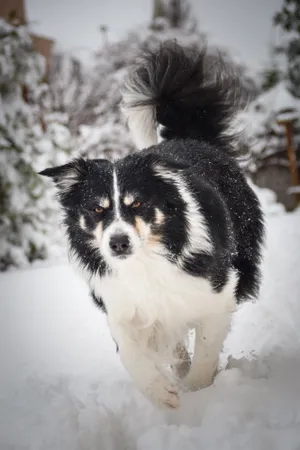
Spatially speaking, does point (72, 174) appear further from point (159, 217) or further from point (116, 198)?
point (159, 217)

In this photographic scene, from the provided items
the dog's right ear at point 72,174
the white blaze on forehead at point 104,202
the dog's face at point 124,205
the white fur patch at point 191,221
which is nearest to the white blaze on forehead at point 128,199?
the dog's face at point 124,205

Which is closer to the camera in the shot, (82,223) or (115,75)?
(82,223)

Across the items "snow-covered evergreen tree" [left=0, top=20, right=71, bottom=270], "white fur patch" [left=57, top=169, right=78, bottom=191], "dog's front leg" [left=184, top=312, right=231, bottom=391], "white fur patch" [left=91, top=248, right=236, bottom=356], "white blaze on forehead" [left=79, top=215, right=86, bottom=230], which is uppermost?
"white fur patch" [left=57, top=169, right=78, bottom=191]

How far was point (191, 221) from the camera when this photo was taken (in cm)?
317

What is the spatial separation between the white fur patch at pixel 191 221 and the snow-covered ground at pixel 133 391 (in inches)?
33.7

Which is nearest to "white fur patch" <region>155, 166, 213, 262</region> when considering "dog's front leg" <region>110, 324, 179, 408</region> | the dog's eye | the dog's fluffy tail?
the dog's eye

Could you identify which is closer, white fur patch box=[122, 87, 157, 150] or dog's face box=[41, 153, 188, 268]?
dog's face box=[41, 153, 188, 268]

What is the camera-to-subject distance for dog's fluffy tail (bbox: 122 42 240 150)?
4.54 metres

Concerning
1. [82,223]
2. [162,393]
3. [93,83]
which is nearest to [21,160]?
[93,83]

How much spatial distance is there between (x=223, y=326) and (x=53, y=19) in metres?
17.1

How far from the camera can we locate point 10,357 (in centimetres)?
449

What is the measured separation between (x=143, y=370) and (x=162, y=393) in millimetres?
218

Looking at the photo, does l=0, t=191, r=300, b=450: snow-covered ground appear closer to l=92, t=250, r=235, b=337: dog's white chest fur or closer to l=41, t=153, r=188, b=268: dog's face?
l=92, t=250, r=235, b=337: dog's white chest fur

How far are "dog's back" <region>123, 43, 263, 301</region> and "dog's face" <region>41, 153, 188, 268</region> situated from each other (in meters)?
0.78
